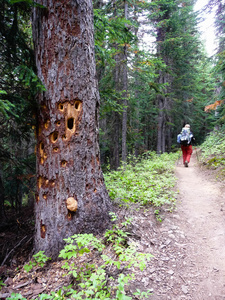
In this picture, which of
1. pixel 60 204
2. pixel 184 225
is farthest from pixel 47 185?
pixel 184 225

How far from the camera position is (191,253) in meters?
3.13

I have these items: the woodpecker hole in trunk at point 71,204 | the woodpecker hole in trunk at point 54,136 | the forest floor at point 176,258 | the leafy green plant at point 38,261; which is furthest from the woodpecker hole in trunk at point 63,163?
the forest floor at point 176,258

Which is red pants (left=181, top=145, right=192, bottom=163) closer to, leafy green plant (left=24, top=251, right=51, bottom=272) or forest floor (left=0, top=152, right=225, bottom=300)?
forest floor (left=0, top=152, right=225, bottom=300)

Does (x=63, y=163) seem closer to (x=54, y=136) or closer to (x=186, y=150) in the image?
(x=54, y=136)

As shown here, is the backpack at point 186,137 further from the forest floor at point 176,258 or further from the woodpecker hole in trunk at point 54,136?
the woodpecker hole in trunk at point 54,136

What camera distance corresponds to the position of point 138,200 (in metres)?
4.66

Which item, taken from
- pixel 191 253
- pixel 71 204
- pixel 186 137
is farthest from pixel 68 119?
pixel 186 137

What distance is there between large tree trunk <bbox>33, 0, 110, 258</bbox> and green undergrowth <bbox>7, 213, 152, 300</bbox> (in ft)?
1.14

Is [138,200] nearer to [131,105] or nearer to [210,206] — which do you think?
[210,206]

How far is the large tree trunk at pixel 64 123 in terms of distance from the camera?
3.03m

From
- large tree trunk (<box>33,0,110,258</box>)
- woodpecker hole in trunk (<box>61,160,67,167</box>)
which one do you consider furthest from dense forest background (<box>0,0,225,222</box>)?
woodpecker hole in trunk (<box>61,160,67,167</box>)

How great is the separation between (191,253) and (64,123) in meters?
3.18

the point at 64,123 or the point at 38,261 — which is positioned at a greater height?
the point at 64,123

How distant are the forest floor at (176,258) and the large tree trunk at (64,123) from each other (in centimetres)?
55
